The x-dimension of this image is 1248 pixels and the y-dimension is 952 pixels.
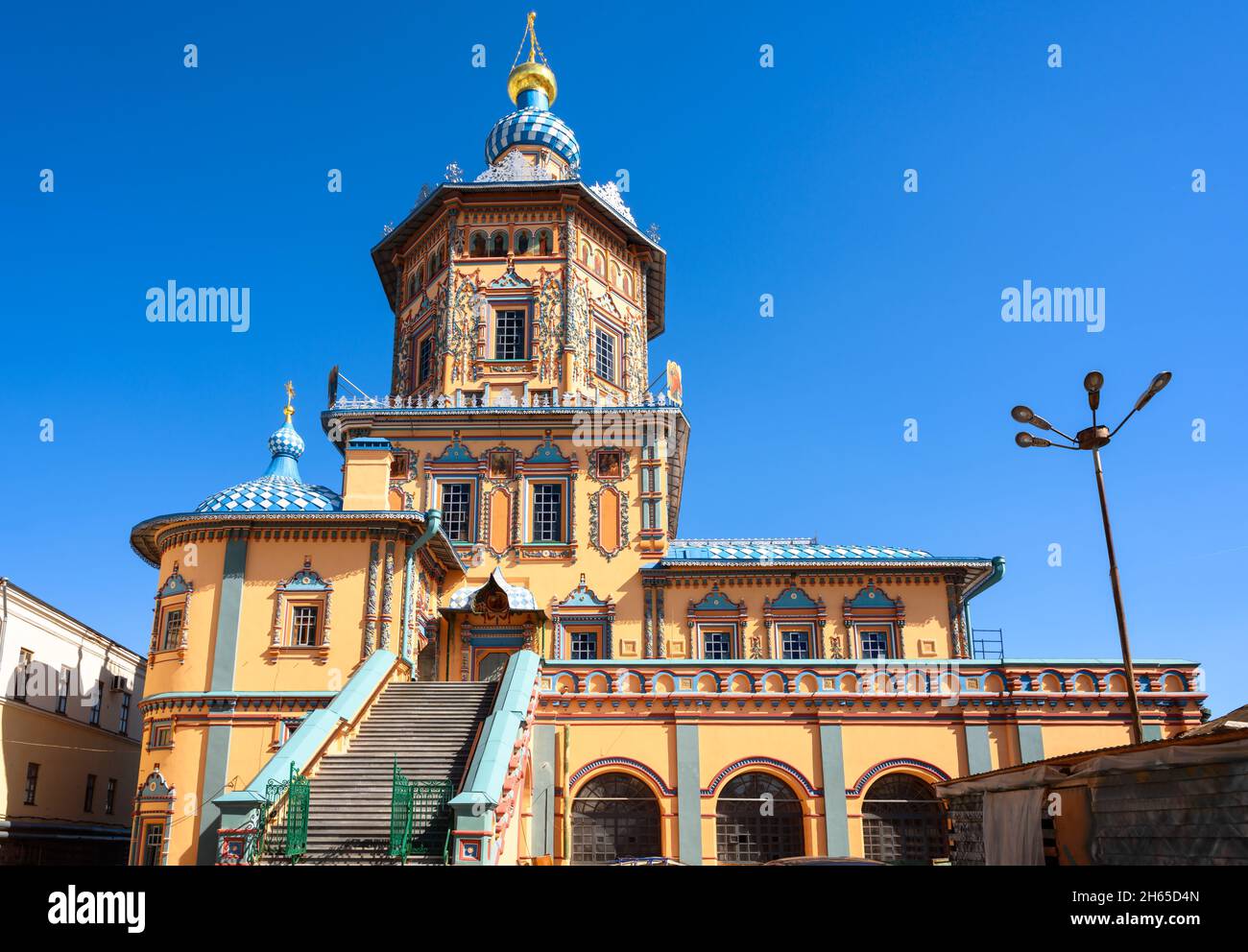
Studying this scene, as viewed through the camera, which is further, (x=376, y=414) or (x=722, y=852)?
(x=376, y=414)

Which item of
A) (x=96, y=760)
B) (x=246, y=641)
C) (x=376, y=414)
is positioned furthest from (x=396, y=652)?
(x=96, y=760)

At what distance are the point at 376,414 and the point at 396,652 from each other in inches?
315

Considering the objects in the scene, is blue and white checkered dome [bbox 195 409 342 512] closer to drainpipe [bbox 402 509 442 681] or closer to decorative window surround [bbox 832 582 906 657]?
drainpipe [bbox 402 509 442 681]

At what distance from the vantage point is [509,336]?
1176 inches

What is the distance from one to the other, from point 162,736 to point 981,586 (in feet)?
71.1

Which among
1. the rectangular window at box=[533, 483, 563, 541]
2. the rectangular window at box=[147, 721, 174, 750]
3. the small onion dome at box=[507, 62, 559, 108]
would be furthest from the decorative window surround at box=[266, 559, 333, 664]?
the small onion dome at box=[507, 62, 559, 108]

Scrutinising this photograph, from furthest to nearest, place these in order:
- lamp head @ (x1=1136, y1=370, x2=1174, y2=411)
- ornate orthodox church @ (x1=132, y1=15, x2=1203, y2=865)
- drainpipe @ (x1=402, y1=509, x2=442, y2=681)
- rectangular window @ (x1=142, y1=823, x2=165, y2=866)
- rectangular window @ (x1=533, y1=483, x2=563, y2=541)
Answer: rectangular window @ (x1=533, y1=483, x2=563, y2=541), drainpipe @ (x1=402, y1=509, x2=442, y2=681), rectangular window @ (x1=142, y1=823, x2=165, y2=866), ornate orthodox church @ (x1=132, y1=15, x2=1203, y2=865), lamp head @ (x1=1136, y1=370, x2=1174, y2=411)

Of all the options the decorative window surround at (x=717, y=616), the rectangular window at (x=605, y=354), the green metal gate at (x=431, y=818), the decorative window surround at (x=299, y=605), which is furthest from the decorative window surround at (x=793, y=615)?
the green metal gate at (x=431, y=818)

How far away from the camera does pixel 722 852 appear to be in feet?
70.4

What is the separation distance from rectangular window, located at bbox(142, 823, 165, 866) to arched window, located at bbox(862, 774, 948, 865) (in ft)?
49.1

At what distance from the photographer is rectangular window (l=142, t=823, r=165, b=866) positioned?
68.4 ft

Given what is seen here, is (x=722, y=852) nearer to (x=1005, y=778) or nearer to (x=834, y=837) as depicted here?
(x=834, y=837)

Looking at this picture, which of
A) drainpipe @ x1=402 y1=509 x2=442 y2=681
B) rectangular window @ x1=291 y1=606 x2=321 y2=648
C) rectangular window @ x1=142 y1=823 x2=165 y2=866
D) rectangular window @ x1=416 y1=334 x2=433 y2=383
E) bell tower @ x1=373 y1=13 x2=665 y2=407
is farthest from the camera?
rectangular window @ x1=416 y1=334 x2=433 y2=383
